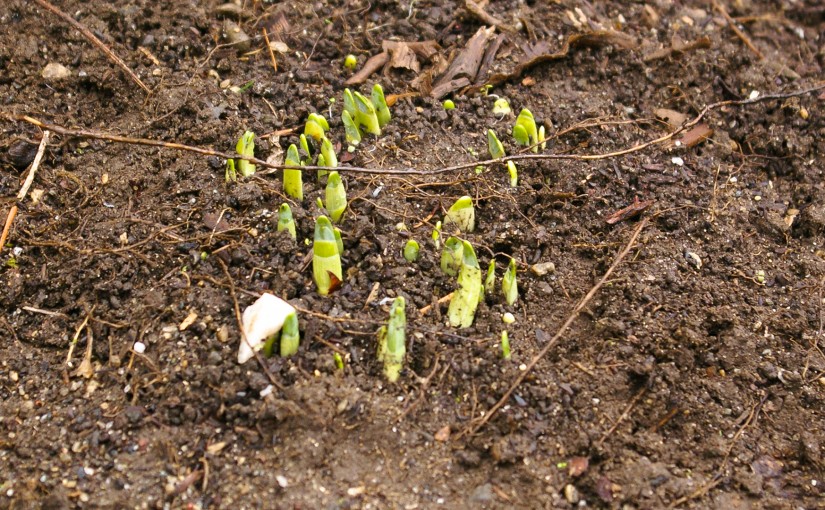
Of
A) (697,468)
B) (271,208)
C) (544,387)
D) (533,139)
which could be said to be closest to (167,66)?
(271,208)

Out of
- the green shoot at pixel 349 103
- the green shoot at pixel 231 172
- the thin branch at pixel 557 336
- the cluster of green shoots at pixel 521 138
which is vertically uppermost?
the green shoot at pixel 349 103

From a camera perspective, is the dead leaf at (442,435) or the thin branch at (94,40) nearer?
the dead leaf at (442,435)

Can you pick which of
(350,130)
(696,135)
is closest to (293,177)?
(350,130)

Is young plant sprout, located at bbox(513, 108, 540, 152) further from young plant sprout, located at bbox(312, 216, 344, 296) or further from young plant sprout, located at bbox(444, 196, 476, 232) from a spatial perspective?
young plant sprout, located at bbox(312, 216, 344, 296)

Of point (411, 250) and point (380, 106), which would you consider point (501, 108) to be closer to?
point (380, 106)

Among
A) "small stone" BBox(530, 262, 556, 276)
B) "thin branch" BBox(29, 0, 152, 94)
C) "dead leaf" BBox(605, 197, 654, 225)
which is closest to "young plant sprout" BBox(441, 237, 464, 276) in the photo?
"small stone" BBox(530, 262, 556, 276)

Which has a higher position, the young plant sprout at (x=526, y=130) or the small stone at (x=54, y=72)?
the small stone at (x=54, y=72)

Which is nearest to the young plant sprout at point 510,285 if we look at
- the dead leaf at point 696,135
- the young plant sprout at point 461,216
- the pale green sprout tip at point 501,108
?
the young plant sprout at point 461,216

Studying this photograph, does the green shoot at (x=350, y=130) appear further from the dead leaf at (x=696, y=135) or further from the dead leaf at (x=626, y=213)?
the dead leaf at (x=696, y=135)

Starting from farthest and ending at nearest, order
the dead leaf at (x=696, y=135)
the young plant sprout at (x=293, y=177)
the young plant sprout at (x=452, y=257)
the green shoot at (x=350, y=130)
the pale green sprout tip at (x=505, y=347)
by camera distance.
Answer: the dead leaf at (x=696, y=135), the green shoot at (x=350, y=130), the young plant sprout at (x=293, y=177), the young plant sprout at (x=452, y=257), the pale green sprout tip at (x=505, y=347)
